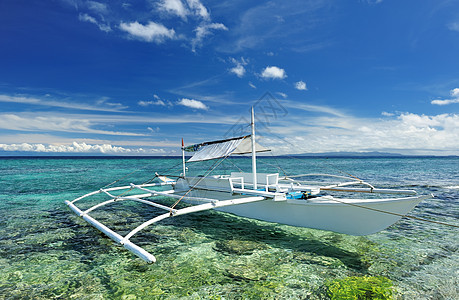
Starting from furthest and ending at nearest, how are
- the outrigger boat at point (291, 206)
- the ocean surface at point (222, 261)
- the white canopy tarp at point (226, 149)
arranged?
the white canopy tarp at point (226, 149) < the outrigger boat at point (291, 206) < the ocean surface at point (222, 261)

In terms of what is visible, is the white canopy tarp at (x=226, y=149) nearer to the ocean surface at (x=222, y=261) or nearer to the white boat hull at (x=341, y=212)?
the white boat hull at (x=341, y=212)

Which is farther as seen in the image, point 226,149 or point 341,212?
point 226,149

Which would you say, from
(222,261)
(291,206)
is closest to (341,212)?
(291,206)

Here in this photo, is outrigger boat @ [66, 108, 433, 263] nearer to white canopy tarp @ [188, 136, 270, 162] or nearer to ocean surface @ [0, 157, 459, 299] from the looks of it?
white canopy tarp @ [188, 136, 270, 162]

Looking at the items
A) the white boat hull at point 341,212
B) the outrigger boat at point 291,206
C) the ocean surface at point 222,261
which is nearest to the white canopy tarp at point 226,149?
the outrigger boat at point 291,206

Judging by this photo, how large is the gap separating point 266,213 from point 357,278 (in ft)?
12.5

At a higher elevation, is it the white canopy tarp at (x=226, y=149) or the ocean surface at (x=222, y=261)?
the white canopy tarp at (x=226, y=149)

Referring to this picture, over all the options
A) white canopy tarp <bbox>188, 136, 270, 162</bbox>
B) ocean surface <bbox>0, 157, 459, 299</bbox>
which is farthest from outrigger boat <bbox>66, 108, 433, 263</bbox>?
ocean surface <bbox>0, 157, 459, 299</bbox>

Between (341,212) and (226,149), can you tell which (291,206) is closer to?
(341,212)

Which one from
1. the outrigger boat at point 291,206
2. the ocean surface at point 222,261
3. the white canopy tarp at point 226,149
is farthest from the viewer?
the white canopy tarp at point 226,149

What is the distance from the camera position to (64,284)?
→ 5.25m

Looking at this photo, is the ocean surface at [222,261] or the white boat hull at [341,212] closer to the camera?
the ocean surface at [222,261]

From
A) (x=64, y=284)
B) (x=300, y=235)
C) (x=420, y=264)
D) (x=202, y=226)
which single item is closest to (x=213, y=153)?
(x=202, y=226)

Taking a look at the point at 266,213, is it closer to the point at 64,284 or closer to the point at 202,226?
the point at 202,226
